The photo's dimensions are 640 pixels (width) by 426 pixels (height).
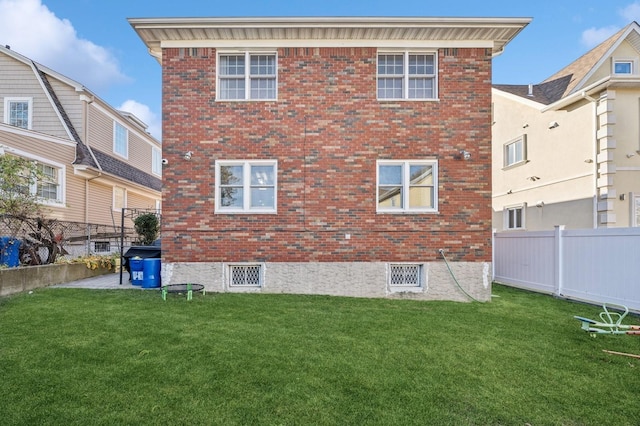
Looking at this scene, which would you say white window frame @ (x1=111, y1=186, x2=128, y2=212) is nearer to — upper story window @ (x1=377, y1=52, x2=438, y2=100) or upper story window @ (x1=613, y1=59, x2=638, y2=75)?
upper story window @ (x1=377, y1=52, x2=438, y2=100)

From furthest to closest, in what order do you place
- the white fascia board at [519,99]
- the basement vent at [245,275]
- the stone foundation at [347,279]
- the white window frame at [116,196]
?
the white window frame at [116,196], the white fascia board at [519,99], the basement vent at [245,275], the stone foundation at [347,279]

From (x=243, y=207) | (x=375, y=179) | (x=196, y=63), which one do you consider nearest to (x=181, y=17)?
(x=196, y=63)

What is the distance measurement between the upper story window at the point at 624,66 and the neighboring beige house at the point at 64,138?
2193 cm

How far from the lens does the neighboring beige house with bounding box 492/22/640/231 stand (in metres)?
10.5

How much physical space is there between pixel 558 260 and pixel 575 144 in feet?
18.3

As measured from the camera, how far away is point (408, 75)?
27.6 feet

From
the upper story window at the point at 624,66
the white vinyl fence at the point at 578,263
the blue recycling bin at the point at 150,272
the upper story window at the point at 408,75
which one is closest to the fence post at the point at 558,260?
the white vinyl fence at the point at 578,263

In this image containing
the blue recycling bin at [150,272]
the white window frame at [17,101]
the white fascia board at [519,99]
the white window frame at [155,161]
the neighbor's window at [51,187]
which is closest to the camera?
the blue recycling bin at [150,272]

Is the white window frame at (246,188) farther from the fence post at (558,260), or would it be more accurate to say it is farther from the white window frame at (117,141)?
the white window frame at (117,141)

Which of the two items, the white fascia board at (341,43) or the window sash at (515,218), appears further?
the window sash at (515,218)

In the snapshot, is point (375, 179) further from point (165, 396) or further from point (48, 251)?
point (48, 251)

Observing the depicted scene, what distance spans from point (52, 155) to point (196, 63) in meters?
8.48

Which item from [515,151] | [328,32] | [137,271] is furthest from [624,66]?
[137,271]

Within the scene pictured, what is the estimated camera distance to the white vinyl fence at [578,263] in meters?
6.73
